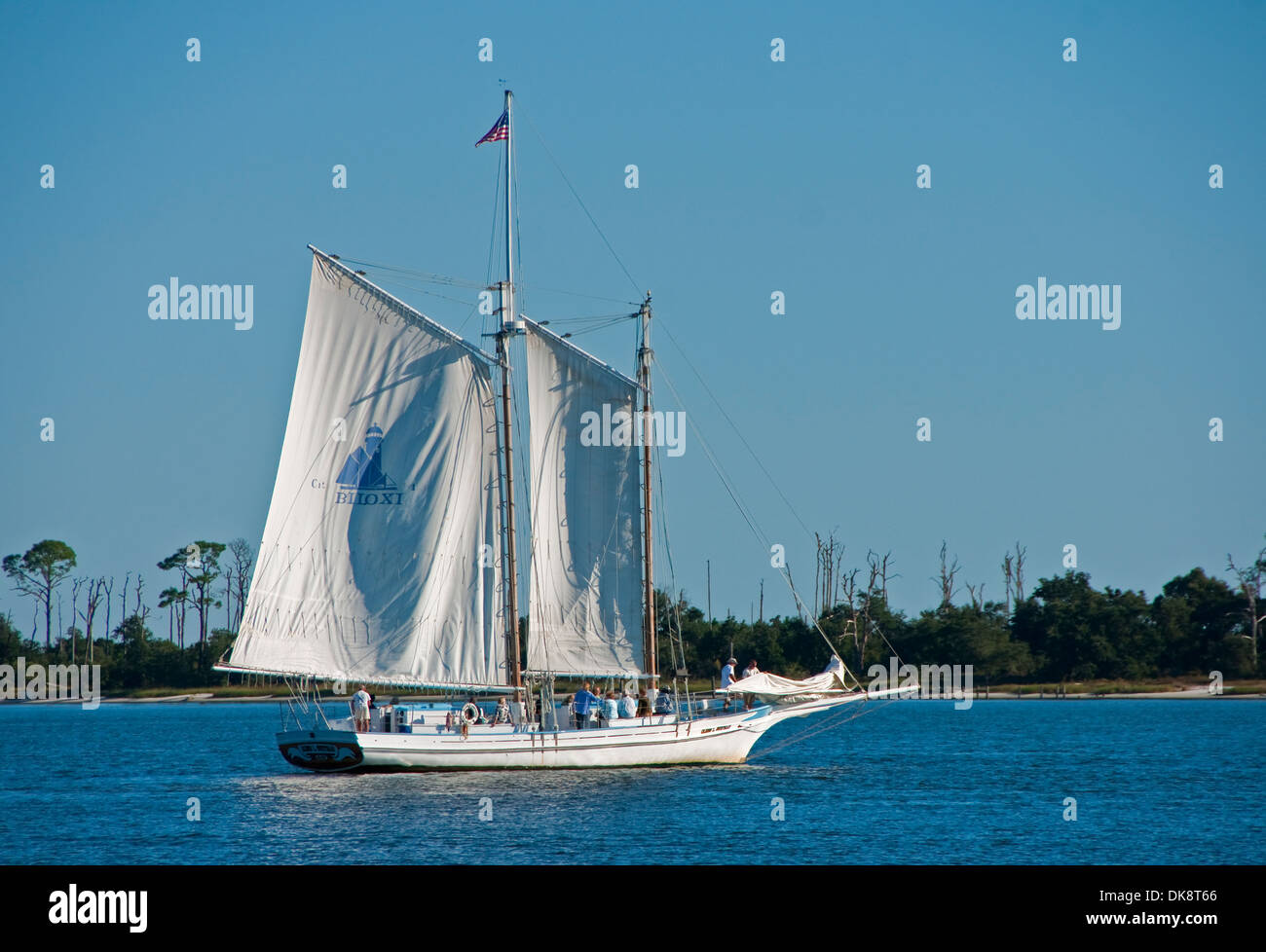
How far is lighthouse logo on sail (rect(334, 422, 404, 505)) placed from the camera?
4731 cm

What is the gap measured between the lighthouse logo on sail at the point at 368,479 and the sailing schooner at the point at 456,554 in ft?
0.17

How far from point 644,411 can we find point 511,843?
21360mm

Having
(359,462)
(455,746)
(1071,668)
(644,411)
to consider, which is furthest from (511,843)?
(1071,668)

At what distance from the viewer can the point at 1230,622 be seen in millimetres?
123000

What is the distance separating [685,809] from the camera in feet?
131

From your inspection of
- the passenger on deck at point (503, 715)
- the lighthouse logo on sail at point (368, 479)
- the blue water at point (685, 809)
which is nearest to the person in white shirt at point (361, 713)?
the blue water at point (685, 809)

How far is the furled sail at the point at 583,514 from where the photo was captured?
50344 mm

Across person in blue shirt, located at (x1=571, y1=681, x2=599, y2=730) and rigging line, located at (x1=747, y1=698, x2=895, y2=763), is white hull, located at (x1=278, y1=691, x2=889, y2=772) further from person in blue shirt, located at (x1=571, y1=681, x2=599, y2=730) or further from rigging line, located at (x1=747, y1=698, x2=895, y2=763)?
rigging line, located at (x1=747, y1=698, x2=895, y2=763)

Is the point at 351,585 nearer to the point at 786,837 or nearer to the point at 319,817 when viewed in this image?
the point at 319,817

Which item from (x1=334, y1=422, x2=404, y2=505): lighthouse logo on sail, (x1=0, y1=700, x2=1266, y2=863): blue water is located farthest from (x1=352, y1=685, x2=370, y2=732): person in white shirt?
(x1=334, y1=422, x2=404, y2=505): lighthouse logo on sail

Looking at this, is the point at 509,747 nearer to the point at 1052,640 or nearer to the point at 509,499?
the point at 509,499

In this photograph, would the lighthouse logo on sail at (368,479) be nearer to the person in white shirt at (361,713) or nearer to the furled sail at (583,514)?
the furled sail at (583,514)
